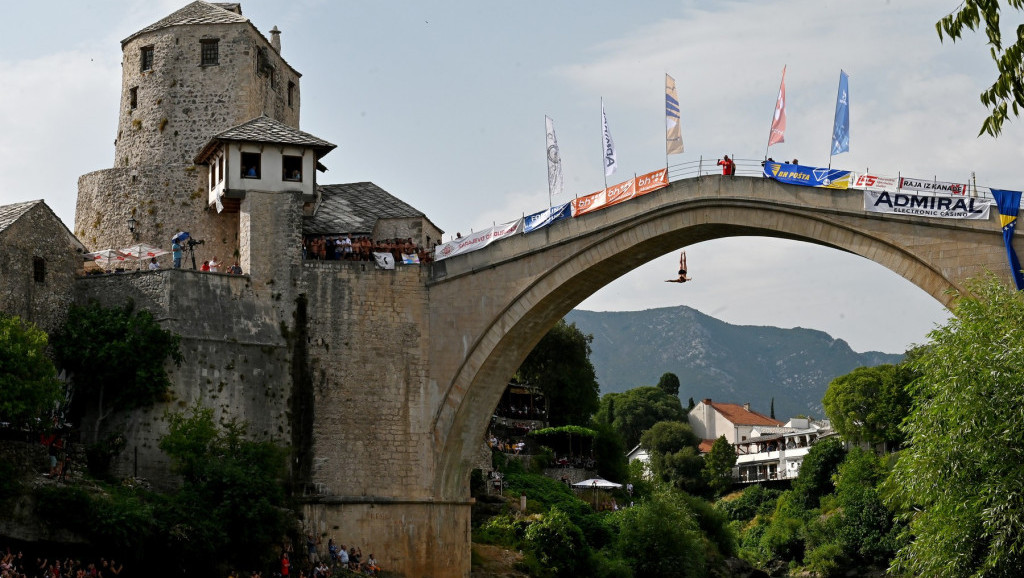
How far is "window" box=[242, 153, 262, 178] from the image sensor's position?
36.9 meters

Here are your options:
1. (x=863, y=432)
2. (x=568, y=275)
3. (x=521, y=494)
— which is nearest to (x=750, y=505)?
(x=863, y=432)

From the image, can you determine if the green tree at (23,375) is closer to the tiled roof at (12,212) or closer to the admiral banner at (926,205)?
the tiled roof at (12,212)

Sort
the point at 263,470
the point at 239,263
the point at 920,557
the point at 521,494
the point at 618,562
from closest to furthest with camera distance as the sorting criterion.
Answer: the point at 920,557, the point at 263,470, the point at 239,263, the point at 618,562, the point at 521,494

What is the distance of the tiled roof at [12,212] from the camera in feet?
108

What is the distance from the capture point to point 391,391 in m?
35.7

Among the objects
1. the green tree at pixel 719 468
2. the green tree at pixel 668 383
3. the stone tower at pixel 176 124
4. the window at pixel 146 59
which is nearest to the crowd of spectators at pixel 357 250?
the stone tower at pixel 176 124

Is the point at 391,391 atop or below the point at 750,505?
atop

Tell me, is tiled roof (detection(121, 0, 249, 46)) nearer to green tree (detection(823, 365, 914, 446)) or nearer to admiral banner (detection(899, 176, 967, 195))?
admiral banner (detection(899, 176, 967, 195))

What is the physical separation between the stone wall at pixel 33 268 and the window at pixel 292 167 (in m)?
6.22

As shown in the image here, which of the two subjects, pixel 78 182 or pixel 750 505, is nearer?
pixel 78 182

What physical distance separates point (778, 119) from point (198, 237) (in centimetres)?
1784

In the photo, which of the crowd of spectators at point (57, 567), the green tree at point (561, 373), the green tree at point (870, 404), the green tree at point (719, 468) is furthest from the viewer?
the green tree at point (719, 468)

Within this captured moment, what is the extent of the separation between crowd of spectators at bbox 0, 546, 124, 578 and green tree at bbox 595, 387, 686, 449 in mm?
81159

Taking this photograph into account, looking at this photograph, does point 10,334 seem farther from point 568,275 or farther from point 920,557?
point 920,557
